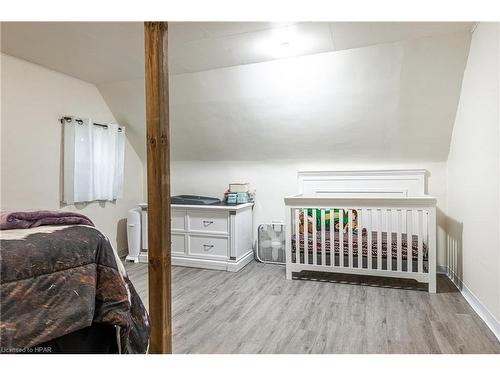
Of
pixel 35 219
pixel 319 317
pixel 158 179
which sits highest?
pixel 158 179

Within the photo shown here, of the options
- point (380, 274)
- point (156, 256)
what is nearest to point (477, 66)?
point (380, 274)

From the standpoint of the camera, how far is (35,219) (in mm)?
1497

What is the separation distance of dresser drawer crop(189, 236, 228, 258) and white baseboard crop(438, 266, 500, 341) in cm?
225

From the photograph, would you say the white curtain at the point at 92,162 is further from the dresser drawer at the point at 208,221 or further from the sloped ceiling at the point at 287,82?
the dresser drawer at the point at 208,221

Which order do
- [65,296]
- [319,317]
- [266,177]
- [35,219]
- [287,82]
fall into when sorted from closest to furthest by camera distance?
[65,296] → [35,219] → [319,317] → [287,82] → [266,177]

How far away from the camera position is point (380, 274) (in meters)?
2.99

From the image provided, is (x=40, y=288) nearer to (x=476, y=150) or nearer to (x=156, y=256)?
(x=156, y=256)

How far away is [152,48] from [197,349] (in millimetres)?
1647

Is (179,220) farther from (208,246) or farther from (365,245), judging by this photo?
(365,245)

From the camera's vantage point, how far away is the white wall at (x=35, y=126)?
9.31 ft

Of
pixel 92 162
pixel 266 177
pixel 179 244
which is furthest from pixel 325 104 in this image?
pixel 92 162

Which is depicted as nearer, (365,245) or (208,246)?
(365,245)

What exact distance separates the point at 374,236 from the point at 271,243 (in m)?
1.18

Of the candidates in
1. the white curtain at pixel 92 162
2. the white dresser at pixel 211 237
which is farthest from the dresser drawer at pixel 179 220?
the white curtain at pixel 92 162
